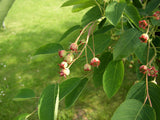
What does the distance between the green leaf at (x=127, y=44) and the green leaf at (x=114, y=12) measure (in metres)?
0.08

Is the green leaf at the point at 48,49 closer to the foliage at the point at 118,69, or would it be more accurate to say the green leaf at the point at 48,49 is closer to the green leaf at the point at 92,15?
the foliage at the point at 118,69

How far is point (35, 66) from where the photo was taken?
2.01 m

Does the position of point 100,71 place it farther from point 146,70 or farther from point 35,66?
point 35,66

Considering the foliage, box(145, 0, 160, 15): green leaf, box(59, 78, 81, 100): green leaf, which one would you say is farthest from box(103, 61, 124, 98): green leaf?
box(145, 0, 160, 15): green leaf

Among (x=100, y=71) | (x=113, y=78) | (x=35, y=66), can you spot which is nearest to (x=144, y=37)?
(x=113, y=78)

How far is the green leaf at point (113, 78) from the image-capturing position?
558 mm

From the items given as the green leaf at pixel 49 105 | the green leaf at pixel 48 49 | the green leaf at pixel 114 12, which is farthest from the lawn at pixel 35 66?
the green leaf at pixel 114 12

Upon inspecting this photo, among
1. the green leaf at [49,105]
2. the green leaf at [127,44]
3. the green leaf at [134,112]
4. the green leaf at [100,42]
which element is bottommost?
the green leaf at [49,105]

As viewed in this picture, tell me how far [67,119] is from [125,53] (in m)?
1.02

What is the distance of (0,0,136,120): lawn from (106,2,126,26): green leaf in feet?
0.99

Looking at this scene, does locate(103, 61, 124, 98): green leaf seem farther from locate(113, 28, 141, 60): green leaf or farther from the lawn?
the lawn

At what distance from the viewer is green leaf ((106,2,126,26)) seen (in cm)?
46

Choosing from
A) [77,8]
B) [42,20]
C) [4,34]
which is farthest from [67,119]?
[42,20]

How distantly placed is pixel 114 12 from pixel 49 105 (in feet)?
0.95
